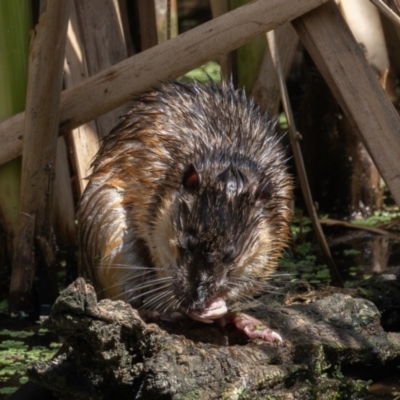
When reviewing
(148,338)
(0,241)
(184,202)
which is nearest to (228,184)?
(184,202)

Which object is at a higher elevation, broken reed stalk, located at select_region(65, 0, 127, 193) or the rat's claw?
broken reed stalk, located at select_region(65, 0, 127, 193)

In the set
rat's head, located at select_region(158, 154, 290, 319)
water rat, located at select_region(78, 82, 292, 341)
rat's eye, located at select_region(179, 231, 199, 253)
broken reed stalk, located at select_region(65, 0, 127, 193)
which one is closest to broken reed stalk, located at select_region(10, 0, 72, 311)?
water rat, located at select_region(78, 82, 292, 341)

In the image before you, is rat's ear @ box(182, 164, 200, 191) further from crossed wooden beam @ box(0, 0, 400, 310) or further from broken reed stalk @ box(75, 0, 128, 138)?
broken reed stalk @ box(75, 0, 128, 138)

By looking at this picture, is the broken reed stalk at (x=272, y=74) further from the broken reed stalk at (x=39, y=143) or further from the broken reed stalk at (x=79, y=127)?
the broken reed stalk at (x=39, y=143)

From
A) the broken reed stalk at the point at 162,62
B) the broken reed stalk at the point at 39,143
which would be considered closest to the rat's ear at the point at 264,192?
the broken reed stalk at the point at 162,62

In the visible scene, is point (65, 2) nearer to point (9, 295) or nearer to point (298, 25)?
point (298, 25)

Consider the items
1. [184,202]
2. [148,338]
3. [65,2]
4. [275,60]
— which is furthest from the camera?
[275,60]
